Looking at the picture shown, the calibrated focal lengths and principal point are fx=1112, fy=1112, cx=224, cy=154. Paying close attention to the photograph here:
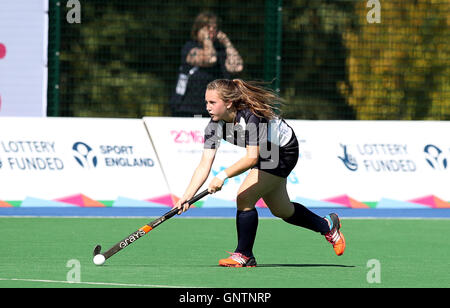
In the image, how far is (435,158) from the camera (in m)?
→ 14.4

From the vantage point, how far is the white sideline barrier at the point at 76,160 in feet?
44.3

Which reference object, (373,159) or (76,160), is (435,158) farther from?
(76,160)

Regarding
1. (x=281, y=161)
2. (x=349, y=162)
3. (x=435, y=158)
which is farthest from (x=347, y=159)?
(x=281, y=161)

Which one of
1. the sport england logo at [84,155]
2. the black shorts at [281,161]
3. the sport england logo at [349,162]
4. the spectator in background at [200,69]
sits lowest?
the sport england logo at [349,162]

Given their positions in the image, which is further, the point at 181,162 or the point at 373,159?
the point at 373,159

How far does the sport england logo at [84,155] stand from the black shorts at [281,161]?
4971 millimetres

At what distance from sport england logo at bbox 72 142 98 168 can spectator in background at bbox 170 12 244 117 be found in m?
1.64

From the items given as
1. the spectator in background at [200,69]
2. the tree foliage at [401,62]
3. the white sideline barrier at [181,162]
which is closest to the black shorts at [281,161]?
the white sideline barrier at [181,162]

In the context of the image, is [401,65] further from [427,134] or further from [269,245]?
[269,245]

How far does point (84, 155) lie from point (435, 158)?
4.50 metres

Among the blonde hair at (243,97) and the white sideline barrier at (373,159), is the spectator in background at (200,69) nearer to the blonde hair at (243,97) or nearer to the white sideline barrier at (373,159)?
the white sideline barrier at (373,159)

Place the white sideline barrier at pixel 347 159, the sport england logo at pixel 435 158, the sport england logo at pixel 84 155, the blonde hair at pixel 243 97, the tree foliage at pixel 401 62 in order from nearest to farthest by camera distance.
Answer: the blonde hair at pixel 243 97
the sport england logo at pixel 84 155
the white sideline barrier at pixel 347 159
the sport england logo at pixel 435 158
the tree foliage at pixel 401 62

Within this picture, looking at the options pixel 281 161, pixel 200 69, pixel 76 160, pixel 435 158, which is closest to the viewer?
pixel 281 161

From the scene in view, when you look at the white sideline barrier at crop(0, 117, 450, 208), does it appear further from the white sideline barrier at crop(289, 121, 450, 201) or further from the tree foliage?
the tree foliage
